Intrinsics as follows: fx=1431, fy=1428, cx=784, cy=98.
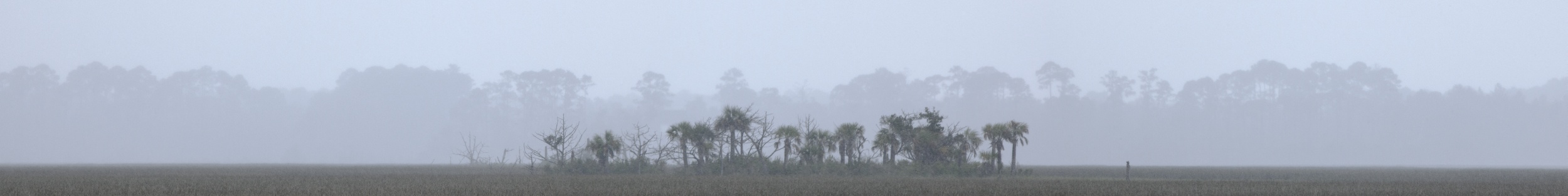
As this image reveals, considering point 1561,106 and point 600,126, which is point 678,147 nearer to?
point 600,126

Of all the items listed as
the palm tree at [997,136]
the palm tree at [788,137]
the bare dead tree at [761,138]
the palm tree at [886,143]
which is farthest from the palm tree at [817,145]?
the palm tree at [997,136]

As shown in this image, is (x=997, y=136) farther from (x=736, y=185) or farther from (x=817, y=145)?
(x=736, y=185)

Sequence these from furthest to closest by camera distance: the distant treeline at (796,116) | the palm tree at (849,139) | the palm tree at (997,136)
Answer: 1. the distant treeline at (796,116)
2. the palm tree at (849,139)
3. the palm tree at (997,136)

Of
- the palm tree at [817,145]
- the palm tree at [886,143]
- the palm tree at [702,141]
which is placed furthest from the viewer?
the palm tree at [886,143]

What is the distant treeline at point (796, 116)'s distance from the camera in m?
152

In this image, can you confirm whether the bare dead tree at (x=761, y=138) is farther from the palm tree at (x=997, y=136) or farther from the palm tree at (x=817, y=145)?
the palm tree at (x=997, y=136)

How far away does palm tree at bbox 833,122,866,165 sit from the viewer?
6216 centimetres

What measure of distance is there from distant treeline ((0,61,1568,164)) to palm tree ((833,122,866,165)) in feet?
285

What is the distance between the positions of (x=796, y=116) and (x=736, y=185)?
124253 millimetres

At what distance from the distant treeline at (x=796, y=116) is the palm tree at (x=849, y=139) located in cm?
8690

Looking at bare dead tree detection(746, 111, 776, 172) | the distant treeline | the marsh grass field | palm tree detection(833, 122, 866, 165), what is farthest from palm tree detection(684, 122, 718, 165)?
the distant treeline

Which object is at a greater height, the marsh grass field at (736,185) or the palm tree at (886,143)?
the palm tree at (886,143)

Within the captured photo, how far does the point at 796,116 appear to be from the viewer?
167 metres

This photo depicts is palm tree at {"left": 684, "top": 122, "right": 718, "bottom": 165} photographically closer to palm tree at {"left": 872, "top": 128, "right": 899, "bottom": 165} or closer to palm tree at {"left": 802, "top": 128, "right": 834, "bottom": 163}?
palm tree at {"left": 802, "top": 128, "right": 834, "bottom": 163}
